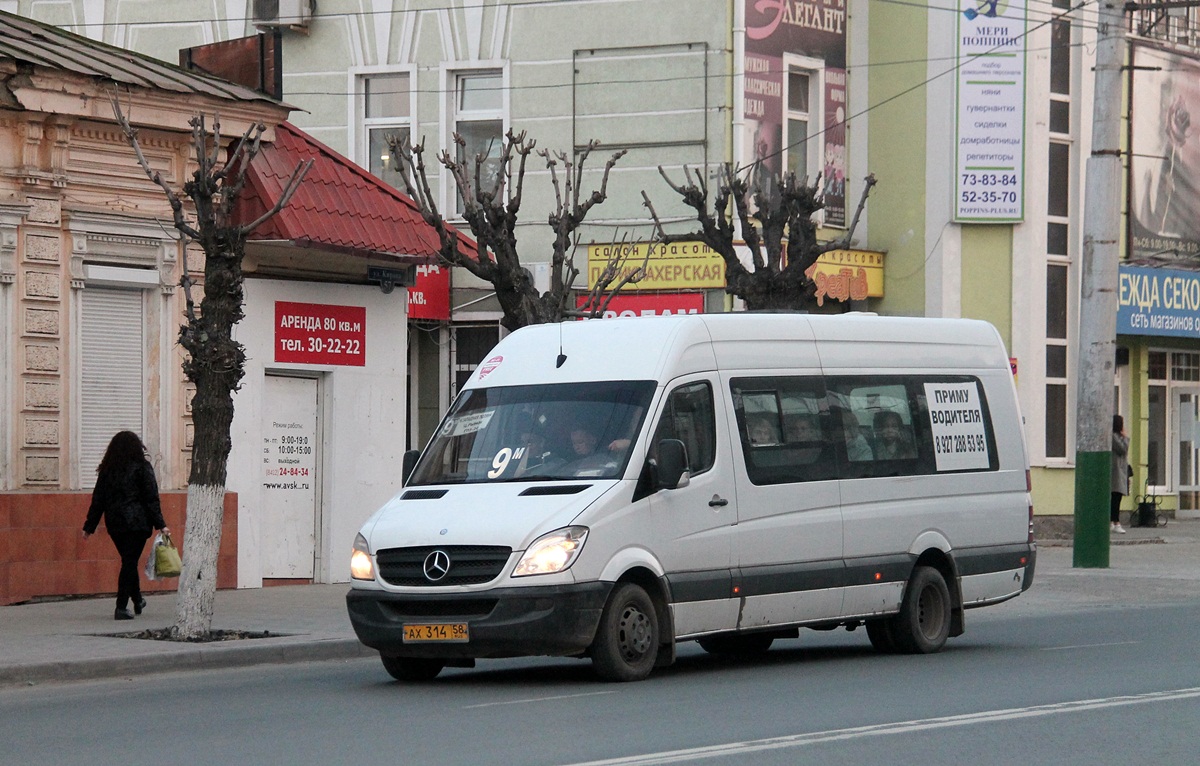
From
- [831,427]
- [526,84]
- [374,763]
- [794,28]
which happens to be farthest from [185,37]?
[374,763]

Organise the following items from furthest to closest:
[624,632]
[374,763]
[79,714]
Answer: [624,632], [79,714], [374,763]

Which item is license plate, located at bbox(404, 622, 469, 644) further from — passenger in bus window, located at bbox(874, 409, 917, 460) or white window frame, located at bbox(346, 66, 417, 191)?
white window frame, located at bbox(346, 66, 417, 191)

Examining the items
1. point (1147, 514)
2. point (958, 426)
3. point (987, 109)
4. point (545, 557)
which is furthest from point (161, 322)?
point (1147, 514)

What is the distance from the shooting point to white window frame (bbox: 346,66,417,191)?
3047cm

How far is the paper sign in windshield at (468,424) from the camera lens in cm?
1320

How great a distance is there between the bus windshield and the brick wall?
545 centimetres

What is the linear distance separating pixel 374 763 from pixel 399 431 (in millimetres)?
14560

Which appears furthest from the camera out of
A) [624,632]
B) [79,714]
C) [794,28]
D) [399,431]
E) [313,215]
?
[794,28]

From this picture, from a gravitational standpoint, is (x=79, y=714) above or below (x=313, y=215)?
below

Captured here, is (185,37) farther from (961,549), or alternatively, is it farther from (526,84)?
(961,549)

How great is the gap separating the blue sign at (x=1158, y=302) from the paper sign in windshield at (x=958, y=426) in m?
17.9

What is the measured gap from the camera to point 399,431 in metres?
23.2

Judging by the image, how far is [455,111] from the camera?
30.3 meters

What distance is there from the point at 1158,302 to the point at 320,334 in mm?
→ 17107
